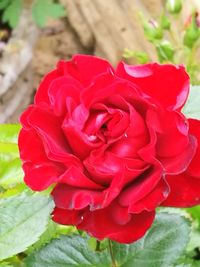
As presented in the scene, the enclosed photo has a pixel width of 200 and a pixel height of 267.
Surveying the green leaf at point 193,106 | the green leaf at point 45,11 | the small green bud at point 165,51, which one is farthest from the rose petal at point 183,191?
the green leaf at point 45,11

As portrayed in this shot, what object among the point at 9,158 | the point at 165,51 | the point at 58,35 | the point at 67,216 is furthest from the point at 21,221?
the point at 58,35

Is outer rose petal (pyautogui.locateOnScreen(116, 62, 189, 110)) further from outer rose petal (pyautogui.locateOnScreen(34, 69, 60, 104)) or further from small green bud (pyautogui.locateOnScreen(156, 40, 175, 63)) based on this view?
small green bud (pyautogui.locateOnScreen(156, 40, 175, 63))

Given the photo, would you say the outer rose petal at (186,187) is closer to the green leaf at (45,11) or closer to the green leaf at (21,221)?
the green leaf at (21,221)

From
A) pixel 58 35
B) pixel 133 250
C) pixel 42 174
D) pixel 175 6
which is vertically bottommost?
pixel 58 35

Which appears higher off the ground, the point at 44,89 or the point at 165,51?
the point at 44,89

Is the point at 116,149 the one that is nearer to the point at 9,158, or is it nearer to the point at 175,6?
the point at 9,158
